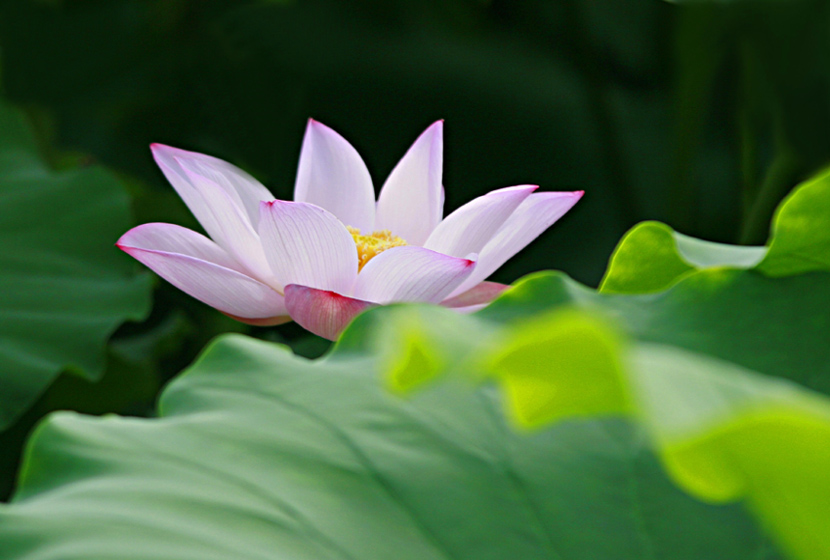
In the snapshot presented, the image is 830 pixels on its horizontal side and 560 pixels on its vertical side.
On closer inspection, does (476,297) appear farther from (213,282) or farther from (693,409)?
(693,409)

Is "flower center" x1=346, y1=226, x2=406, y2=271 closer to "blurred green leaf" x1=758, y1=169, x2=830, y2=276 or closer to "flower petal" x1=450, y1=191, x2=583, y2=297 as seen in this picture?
"flower petal" x1=450, y1=191, x2=583, y2=297

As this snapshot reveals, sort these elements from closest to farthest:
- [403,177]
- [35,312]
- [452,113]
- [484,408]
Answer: [484,408] → [403,177] → [35,312] → [452,113]

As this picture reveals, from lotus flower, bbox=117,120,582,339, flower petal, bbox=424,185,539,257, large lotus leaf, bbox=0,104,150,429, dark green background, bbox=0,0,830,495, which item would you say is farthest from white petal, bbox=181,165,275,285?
dark green background, bbox=0,0,830,495

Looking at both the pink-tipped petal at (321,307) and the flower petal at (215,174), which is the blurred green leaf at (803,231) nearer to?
the pink-tipped petal at (321,307)

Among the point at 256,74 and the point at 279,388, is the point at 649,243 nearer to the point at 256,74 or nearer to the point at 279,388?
the point at 279,388

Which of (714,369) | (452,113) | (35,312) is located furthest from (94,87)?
(714,369)

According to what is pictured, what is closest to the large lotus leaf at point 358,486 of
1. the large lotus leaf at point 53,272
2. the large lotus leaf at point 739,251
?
the large lotus leaf at point 739,251

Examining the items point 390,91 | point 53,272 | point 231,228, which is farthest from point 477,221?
point 390,91
